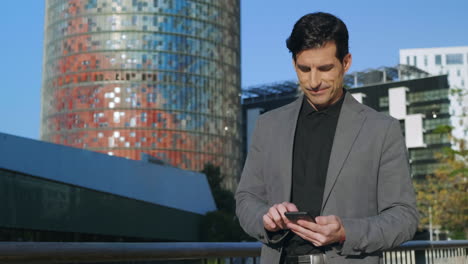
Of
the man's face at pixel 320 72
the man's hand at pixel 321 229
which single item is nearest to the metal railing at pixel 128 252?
the man's hand at pixel 321 229

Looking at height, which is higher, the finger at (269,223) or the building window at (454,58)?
the building window at (454,58)

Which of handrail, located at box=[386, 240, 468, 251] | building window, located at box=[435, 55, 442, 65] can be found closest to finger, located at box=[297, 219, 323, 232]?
handrail, located at box=[386, 240, 468, 251]

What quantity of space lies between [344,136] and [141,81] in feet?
309

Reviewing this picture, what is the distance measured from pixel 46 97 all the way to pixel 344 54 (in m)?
104

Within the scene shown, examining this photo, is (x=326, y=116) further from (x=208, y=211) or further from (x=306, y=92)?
(x=208, y=211)

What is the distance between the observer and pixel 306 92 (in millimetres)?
2291

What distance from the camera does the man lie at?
7.00ft

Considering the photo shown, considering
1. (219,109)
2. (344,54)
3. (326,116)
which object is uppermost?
(219,109)

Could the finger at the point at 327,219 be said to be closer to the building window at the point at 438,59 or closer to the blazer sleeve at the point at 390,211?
the blazer sleeve at the point at 390,211

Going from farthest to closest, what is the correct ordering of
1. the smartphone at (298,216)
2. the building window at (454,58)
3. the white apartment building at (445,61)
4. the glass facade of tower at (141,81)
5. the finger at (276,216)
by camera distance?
the building window at (454,58)
the white apartment building at (445,61)
the glass facade of tower at (141,81)
the finger at (276,216)
the smartphone at (298,216)

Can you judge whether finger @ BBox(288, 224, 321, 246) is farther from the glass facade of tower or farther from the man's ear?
the glass facade of tower

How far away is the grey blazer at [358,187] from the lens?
210 cm

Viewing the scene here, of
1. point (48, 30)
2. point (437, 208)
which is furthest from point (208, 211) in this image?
point (48, 30)

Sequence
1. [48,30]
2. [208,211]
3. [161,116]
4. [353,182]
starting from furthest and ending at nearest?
[48,30] < [161,116] < [208,211] < [353,182]
